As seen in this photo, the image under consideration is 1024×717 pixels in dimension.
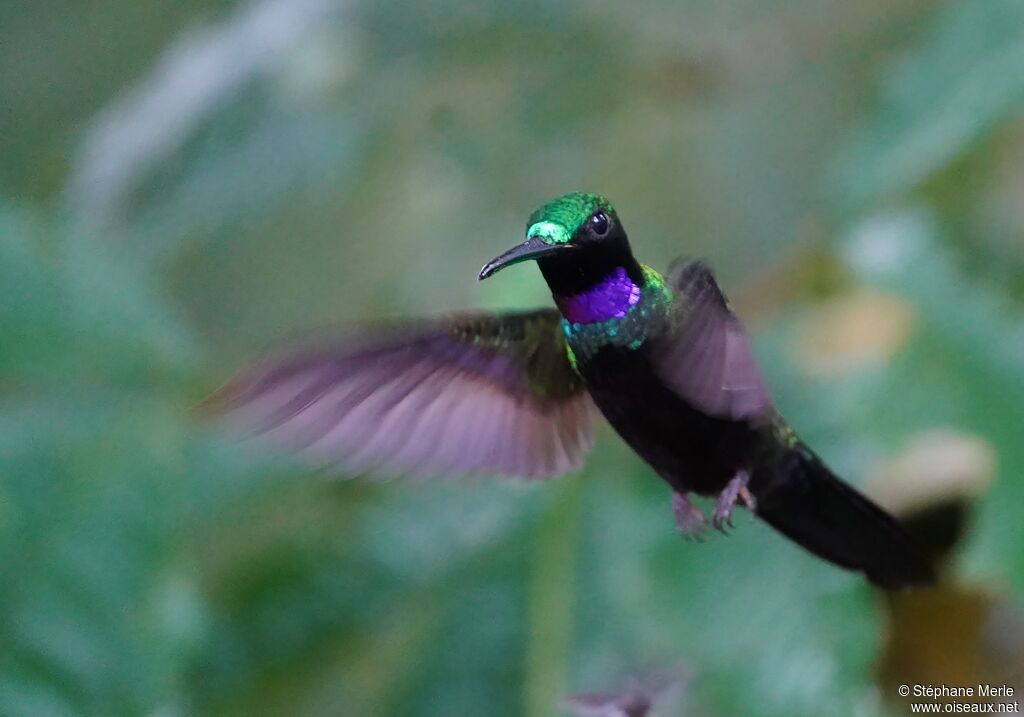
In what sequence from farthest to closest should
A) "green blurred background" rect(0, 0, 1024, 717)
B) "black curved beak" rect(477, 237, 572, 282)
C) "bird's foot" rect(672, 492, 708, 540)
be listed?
"green blurred background" rect(0, 0, 1024, 717), "bird's foot" rect(672, 492, 708, 540), "black curved beak" rect(477, 237, 572, 282)

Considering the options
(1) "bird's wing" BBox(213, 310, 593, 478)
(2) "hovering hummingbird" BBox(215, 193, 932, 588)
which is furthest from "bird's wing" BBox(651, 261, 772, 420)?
(1) "bird's wing" BBox(213, 310, 593, 478)

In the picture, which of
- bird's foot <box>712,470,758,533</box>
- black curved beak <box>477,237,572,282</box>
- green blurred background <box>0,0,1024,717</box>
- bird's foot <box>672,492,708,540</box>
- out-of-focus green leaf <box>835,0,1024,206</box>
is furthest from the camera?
out-of-focus green leaf <box>835,0,1024,206</box>

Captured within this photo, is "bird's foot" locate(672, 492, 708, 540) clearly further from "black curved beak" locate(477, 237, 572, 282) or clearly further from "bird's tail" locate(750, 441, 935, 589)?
"black curved beak" locate(477, 237, 572, 282)

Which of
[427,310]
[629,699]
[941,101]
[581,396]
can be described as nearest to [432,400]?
[581,396]

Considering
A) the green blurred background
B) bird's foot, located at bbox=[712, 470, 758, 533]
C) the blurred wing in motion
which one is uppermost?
the green blurred background

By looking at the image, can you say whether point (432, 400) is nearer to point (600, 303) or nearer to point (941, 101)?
point (600, 303)

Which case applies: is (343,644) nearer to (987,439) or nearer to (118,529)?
(118,529)

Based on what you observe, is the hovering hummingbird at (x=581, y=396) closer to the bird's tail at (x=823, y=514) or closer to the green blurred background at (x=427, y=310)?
the bird's tail at (x=823, y=514)
